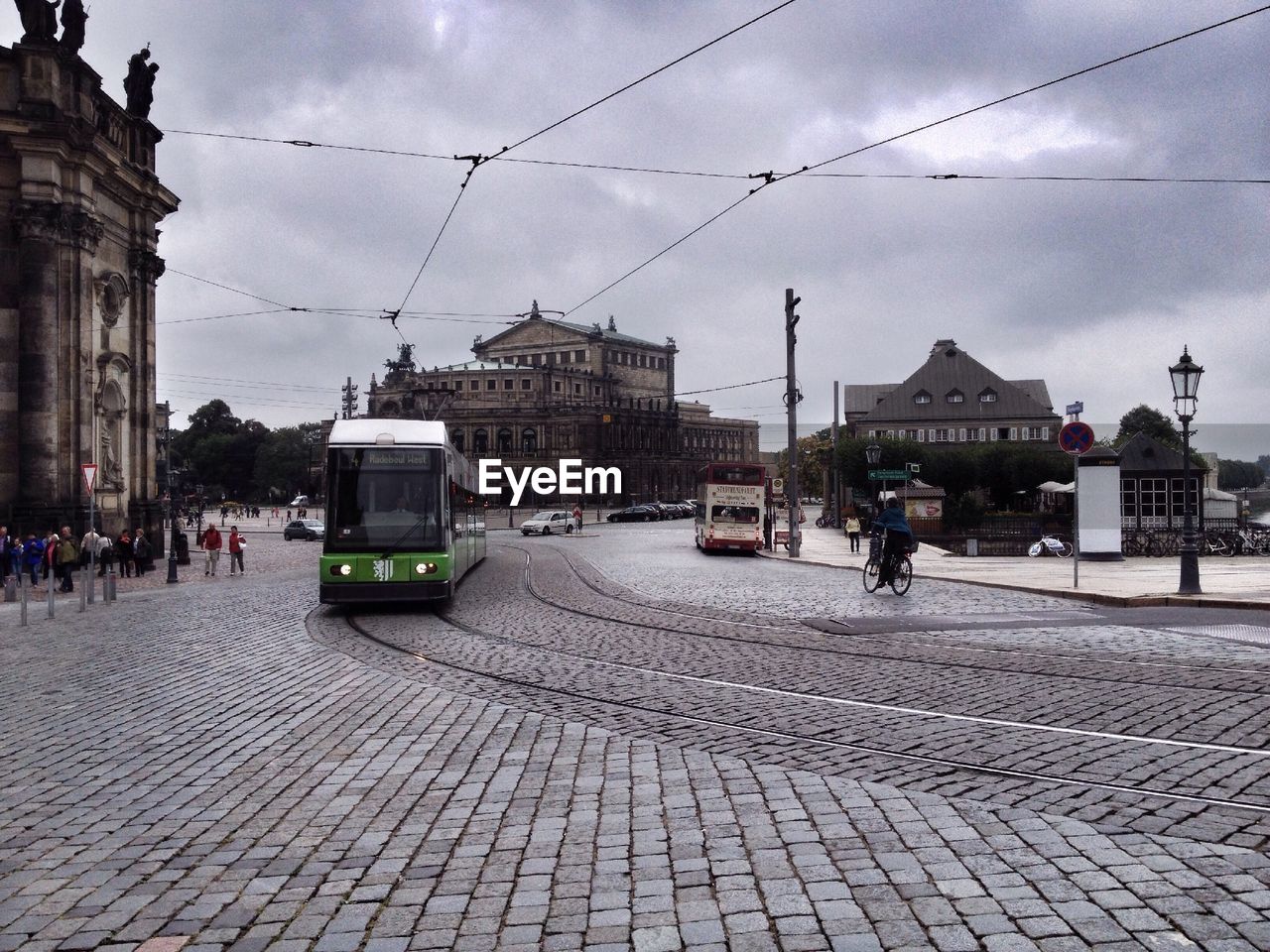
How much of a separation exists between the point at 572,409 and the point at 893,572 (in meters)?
110

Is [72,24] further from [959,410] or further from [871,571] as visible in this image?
[959,410]

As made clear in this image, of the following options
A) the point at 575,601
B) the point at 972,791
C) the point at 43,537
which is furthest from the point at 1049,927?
the point at 43,537

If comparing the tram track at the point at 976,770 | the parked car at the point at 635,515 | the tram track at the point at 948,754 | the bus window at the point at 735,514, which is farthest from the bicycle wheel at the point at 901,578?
the parked car at the point at 635,515

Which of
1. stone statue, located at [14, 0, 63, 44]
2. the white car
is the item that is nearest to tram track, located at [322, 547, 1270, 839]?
stone statue, located at [14, 0, 63, 44]

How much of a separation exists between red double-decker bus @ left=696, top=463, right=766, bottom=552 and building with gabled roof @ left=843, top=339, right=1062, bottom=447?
63.0 m

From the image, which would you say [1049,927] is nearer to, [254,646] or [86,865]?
[86,865]

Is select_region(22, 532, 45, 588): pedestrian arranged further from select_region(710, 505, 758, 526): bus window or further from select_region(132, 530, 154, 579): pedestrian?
select_region(710, 505, 758, 526): bus window

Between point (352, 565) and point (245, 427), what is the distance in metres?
142

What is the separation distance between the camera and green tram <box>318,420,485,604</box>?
16469 mm

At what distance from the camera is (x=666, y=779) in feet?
20.9

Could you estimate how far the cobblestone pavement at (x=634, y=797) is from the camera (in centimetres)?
427

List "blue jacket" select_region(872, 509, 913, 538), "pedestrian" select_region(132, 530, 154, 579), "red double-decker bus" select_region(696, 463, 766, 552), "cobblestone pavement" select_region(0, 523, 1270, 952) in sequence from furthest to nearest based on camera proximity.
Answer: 1. "red double-decker bus" select_region(696, 463, 766, 552)
2. "pedestrian" select_region(132, 530, 154, 579)
3. "blue jacket" select_region(872, 509, 913, 538)
4. "cobblestone pavement" select_region(0, 523, 1270, 952)

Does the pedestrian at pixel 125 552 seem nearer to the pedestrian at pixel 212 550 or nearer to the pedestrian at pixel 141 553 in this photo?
the pedestrian at pixel 141 553

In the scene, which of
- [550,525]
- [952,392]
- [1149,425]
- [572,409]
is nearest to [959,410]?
[952,392]
